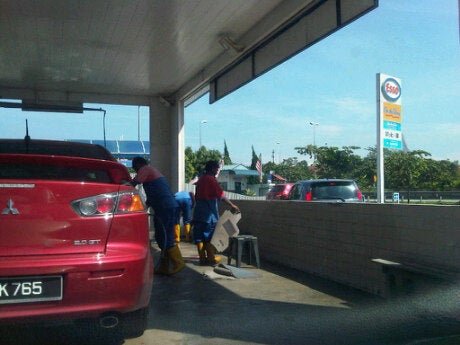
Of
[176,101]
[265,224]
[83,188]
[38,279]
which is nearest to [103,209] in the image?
[83,188]

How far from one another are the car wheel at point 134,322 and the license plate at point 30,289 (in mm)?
664

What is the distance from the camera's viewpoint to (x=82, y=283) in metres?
3.77

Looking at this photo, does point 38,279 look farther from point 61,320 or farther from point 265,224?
point 265,224

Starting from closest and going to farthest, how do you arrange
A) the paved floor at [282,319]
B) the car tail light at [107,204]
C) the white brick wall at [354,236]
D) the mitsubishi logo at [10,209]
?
1. the mitsubishi logo at [10,209]
2. the car tail light at [107,204]
3. the paved floor at [282,319]
4. the white brick wall at [354,236]

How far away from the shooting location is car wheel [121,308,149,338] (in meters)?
4.26

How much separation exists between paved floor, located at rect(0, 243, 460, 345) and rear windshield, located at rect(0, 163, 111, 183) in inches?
60.4

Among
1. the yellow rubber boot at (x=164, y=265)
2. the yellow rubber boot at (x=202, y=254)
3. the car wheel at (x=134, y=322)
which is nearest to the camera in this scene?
the car wheel at (x=134, y=322)

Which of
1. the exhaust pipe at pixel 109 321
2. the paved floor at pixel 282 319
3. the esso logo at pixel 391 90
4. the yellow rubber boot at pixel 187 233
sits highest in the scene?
the esso logo at pixel 391 90

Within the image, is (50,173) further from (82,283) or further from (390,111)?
(390,111)

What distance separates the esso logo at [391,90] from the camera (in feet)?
44.3

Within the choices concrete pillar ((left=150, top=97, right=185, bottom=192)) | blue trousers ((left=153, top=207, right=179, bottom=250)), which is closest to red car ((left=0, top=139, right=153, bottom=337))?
blue trousers ((left=153, top=207, right=179, bottom=250))

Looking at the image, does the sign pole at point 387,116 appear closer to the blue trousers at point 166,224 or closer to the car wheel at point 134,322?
the blue trousers at point 166,224

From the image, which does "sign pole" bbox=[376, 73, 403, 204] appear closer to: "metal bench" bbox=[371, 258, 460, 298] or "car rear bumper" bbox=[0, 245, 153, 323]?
"metal bench" bbox=[371, 258, 460, 298]

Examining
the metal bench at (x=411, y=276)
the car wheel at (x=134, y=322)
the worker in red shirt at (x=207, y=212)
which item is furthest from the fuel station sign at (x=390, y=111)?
the car wheel at (x=134, y=322)
